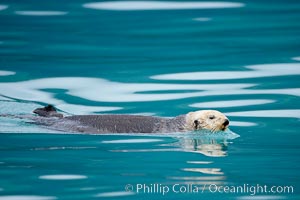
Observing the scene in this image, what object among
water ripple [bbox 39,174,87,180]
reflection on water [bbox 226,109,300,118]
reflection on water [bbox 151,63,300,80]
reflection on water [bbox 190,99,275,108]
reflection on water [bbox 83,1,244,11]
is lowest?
reflection on water [bbox 226,109,300,118]

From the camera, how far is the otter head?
29.7ft

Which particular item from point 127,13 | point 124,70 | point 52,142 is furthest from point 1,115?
point 127,13

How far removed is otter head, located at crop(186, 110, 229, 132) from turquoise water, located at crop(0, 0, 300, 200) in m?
0.22

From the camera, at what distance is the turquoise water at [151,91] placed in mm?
6781

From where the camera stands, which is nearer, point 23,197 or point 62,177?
point 23,197

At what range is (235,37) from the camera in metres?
13.5

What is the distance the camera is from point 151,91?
11453 mm

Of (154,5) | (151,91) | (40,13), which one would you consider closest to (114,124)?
(151,91)

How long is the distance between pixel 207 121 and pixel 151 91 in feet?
7.73

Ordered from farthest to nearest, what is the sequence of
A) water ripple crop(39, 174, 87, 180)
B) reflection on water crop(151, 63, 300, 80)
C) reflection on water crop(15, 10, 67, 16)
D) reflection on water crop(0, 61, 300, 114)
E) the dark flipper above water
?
1. reflection on water crop(15, 10, 67, 16)
2. reflection on water crop(151, 63, 300, 80)
3. reflection on water crop(0, 61, 300, 114)
4. the dark flipper above water
5. water ripple crop(39, 174, 87, 180)

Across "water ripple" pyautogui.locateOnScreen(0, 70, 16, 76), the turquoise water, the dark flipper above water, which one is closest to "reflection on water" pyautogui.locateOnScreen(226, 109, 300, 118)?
the turquoise water

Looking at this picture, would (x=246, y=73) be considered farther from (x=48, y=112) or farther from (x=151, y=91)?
(x=48, y=112)

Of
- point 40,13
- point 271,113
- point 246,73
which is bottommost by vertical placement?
Result: point 271,113

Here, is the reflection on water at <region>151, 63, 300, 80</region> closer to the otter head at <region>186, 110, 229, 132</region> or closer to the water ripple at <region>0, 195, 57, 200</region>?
the otter head at <region>186, 110, 229, 132</region>
